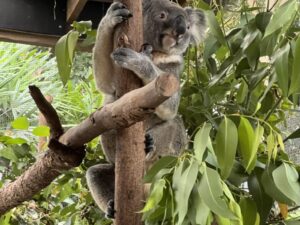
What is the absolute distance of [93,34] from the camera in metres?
1.68

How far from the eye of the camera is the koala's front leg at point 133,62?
4.16 feet

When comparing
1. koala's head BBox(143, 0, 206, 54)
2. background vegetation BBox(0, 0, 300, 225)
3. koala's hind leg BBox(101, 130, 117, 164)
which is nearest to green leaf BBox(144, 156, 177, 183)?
background vegetation BBox(0, 0, 300, 225)

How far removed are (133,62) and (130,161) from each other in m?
0.29

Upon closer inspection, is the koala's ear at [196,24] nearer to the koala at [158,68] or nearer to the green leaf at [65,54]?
the koala at [158,68]

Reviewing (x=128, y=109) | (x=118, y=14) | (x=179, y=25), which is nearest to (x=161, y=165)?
(x=128, y=109)

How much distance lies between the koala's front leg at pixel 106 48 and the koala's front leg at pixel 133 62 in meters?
0.08

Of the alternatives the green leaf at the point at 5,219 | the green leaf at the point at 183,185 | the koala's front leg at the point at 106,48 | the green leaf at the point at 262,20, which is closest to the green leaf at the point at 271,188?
the green leaf at the point at 183,185

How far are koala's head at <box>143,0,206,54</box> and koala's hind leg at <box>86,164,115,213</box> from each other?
1.46 ft

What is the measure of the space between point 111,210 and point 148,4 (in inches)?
28.5

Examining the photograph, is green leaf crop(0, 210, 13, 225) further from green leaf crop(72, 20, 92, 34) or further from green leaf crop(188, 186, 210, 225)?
green leaf crop(188, 186, 210, 225)

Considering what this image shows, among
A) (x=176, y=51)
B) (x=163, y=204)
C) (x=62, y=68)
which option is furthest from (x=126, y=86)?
(x=176, y=51)

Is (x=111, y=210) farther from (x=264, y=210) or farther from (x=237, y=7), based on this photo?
(x=237, y=7)

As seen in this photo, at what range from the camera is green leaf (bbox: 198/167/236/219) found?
80 cm

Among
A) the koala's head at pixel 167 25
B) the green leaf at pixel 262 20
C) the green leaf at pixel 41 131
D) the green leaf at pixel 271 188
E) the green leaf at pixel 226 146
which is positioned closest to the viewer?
the green leaf at pixel 226 146
